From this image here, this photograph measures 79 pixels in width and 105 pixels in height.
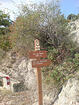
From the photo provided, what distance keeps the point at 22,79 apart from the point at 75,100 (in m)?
4.75

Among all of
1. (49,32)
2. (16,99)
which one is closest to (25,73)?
(16,99)

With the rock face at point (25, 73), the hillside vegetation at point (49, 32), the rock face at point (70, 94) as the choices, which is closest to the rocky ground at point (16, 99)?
the rock face at point (25, 73)

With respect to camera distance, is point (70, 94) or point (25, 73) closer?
point (70, 94)

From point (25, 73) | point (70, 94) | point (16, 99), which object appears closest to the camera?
point (70, 94)

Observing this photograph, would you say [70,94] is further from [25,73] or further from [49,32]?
[25,73]

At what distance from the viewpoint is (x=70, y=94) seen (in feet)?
14.6

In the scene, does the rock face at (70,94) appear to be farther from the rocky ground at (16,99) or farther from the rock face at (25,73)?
the rocky ground at (16,99)

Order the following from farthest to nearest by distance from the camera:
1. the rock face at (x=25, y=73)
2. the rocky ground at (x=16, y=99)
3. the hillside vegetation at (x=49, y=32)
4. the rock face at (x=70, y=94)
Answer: the hillside vegetation at (x=49, y=32) → the rocky ground at (x=16, y=99) → the rock face at (x=25, y=73) → the rock face at (x=70, y=94)

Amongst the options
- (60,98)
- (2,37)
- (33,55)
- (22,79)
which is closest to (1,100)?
(22,79)

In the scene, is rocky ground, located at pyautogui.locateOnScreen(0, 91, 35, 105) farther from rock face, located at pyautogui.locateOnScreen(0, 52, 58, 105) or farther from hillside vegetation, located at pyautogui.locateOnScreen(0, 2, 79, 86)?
hillside vegetation, located at pyautogui.locateOnScreen(0, 2, 79, 86)

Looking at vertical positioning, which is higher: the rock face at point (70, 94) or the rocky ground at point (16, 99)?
the rock face at point (70, 94)

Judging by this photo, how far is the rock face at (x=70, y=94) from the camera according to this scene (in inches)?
168

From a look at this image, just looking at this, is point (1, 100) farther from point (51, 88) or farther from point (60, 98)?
point (60, 98)

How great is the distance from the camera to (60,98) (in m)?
4.82
